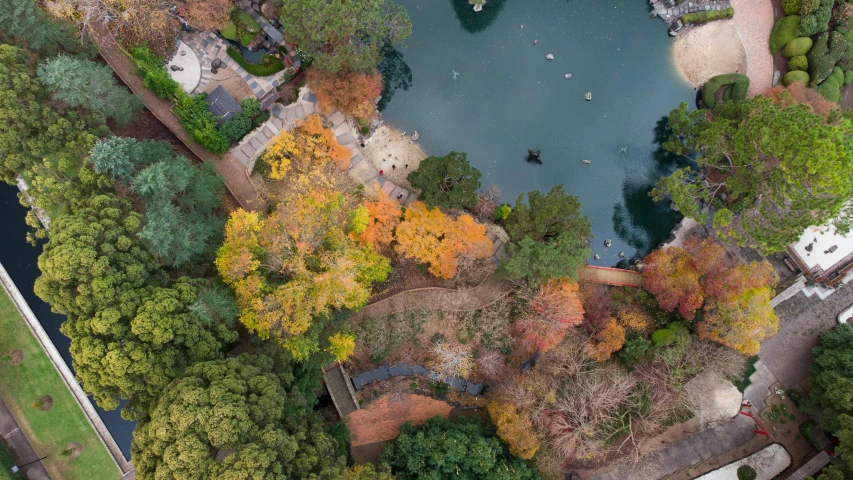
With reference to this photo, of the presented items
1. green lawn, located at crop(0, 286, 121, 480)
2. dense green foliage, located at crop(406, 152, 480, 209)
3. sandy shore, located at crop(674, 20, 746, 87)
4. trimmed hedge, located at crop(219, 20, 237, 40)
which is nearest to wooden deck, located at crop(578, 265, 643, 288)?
dense green foliage, located at crop(406, 152, 480, 209)

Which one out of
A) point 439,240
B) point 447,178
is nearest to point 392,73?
point 447,178

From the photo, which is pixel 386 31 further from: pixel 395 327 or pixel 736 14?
pixel 736 14

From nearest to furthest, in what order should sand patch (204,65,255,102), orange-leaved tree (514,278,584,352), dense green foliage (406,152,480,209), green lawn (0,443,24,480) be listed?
1. green lawn (0,443,24,480)
2. orange-leaved tree (514,278,584,352)
3. dense green foliage (406,152,480,209)
4. sand patch (204,65,255,102)

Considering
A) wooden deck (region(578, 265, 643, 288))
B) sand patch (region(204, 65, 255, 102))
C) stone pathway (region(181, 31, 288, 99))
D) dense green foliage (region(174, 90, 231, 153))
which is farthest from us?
wooden deck (region(578, 265, 643, 288))

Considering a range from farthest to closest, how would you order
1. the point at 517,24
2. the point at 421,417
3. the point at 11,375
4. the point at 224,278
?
1. the point at 517,24
2. the point at 421,417
3. the point at 11,375
4. the point at 224,278

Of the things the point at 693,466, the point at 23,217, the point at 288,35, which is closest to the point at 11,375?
the point at 23,217

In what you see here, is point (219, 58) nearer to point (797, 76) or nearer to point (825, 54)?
point (797, 76)

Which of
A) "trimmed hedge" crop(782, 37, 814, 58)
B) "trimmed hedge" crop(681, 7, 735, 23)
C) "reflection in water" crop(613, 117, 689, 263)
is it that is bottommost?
"reflection in water" crop(613, 117, 689, 263)

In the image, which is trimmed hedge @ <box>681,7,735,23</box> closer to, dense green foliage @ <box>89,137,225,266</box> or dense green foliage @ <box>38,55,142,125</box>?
dense green foliage @ <box>89,137,225,266</box>
